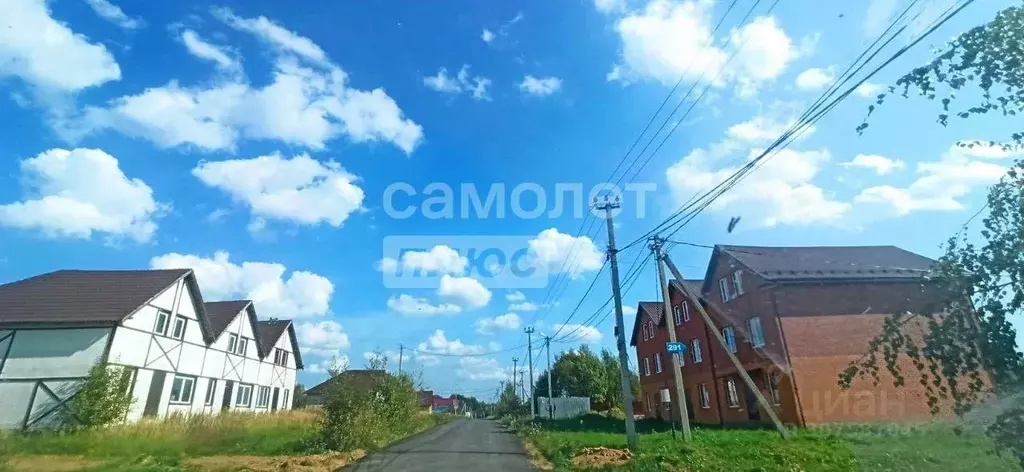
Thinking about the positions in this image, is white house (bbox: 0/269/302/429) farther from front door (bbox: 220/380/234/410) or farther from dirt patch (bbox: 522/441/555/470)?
dirt patch (bbox: 522/441/555/470)

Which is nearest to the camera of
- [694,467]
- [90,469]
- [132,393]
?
[694,467]

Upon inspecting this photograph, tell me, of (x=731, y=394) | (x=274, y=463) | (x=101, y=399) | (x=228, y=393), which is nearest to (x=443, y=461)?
(x=274, y=463)

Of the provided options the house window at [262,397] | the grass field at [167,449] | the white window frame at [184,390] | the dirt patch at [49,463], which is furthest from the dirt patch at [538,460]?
the house window at [262,397]

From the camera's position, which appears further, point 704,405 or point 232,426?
point 704,405

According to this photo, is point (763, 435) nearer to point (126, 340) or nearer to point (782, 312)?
point (782, 312)

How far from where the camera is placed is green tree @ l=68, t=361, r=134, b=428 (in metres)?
17.8

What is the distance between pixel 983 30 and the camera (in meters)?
4.77

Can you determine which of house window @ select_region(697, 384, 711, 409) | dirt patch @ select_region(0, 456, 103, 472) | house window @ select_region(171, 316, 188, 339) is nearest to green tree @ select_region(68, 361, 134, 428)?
dirt patch @ select_region(0, 456, 103, 472)

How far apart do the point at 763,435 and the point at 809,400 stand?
374cm

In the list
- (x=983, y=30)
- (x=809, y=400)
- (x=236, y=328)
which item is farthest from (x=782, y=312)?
(x=236, y=328)

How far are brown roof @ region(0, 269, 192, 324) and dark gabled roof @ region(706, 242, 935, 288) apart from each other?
86.8 ft

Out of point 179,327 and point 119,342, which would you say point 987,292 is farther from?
point 179,327

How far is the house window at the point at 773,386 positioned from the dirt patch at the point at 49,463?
23168 millimetres

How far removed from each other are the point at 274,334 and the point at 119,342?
59.6 ft
